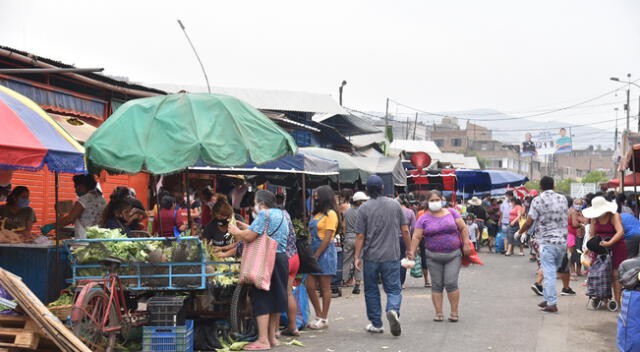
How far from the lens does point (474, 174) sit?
29.7 m

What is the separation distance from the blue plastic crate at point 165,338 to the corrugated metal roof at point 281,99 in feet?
84.3

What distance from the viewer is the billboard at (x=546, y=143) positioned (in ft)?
325

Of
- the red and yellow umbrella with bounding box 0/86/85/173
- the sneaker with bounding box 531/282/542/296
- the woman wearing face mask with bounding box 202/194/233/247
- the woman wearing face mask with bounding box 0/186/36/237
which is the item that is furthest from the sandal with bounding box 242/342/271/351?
the sneaker with bounding box 531/282/542/296

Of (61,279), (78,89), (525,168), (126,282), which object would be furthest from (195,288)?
(525,168)

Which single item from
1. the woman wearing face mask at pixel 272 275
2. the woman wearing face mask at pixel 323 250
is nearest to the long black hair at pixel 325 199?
the woman wearing face mask at pixel 323 250

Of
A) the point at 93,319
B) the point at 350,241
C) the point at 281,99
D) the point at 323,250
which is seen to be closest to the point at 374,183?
the point at 323,250

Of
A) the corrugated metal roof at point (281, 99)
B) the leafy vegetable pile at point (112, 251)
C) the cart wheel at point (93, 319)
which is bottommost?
the cart wheel at point (93, 319)

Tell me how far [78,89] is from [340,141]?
67.5 feet

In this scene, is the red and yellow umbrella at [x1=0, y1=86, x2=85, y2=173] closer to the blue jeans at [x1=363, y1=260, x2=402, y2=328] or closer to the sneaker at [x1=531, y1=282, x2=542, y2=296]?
the blue jeans at [x1=363, y1=260, x2=402, y2=328]

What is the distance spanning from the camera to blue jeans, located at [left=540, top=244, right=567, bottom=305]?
11.4 m

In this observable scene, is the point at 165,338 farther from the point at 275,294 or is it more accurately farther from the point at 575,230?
the point at 575,230

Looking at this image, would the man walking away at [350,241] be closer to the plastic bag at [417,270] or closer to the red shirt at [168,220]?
the plastic bag at [417,270]

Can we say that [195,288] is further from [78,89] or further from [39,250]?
[78,89]

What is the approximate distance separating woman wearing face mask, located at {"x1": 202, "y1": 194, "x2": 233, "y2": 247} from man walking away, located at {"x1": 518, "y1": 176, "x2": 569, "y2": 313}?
4868 mm
